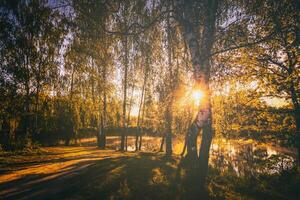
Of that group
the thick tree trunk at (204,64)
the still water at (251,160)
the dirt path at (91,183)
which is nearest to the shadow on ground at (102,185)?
the dirt path at (91,183)

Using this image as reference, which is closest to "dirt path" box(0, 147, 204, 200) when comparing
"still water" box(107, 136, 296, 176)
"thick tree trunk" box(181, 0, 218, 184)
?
"thick tree trunk" box(181, 0, 218, 184)

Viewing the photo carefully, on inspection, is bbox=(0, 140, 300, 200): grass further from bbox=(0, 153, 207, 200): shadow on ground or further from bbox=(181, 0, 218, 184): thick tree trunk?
bbox=(181, 0, 218, 184): thick tree trunk

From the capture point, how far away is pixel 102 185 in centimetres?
732

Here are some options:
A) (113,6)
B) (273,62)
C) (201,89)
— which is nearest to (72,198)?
(201,89)

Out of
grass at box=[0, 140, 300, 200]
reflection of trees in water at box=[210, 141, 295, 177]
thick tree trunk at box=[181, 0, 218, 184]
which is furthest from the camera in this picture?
reflection of trees in water at box=[210, 141, 295, 177]

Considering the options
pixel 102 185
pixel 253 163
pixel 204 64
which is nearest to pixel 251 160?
pixel 253 163

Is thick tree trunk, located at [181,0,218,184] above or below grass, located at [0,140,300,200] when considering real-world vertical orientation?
above

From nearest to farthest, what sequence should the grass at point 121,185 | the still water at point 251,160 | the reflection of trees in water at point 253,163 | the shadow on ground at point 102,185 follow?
the shadow on ground at point 102,185, the grass at point 121,185, the reflection of trees in water at point 253,163, the still water at point 251,160

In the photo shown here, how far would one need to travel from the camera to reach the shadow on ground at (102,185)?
6434mm

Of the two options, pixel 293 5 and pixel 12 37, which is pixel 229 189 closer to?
pixel 293 5

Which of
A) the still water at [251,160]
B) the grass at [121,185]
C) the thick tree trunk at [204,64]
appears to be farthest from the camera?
the still water at [251,160]

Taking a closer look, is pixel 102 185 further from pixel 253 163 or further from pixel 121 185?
pixel 253 163

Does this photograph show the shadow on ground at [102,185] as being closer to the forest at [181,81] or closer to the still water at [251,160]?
the forest at [181,81]

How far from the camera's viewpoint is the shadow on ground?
643 cm
